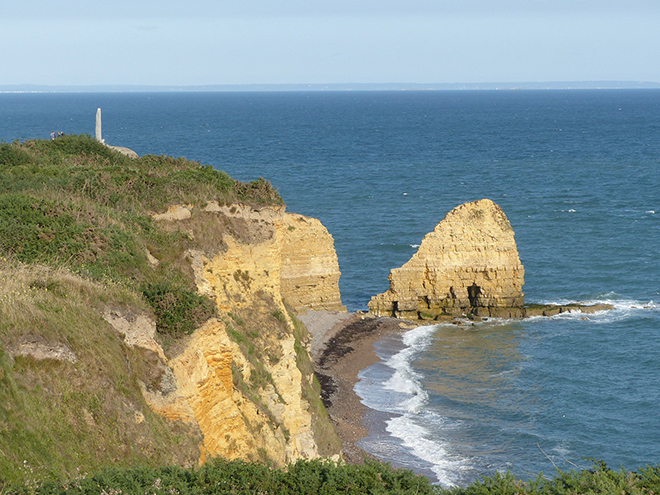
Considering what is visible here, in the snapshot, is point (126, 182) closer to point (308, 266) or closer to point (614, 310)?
point (308, 266)

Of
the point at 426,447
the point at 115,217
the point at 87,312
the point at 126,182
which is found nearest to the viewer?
the point at 87,312

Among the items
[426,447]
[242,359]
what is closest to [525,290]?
[426,447]

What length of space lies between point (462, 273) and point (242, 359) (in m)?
31.8

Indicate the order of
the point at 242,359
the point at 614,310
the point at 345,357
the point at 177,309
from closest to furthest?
1. the point at 177,309
2. the point at 242,359
3. the point at 345,357
4. the point at 614,310

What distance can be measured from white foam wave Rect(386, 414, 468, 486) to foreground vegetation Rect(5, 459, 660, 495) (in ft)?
53.7

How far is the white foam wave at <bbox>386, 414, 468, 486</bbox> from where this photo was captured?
30859 millimetres

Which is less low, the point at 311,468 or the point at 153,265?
the point at 153,265

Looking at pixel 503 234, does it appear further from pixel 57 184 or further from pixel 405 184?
pixel 405 184

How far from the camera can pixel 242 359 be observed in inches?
867

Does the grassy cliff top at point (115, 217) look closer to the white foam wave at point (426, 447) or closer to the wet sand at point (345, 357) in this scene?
the wet sand at point (345, 357)

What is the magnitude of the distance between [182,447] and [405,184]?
280 feet

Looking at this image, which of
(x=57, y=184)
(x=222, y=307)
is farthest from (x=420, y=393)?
(x=57, y=184)

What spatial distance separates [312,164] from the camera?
116 m

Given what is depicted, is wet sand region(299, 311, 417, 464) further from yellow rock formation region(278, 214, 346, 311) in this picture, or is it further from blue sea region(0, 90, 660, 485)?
yellow rock formation region(278, 214, 346, 311)
